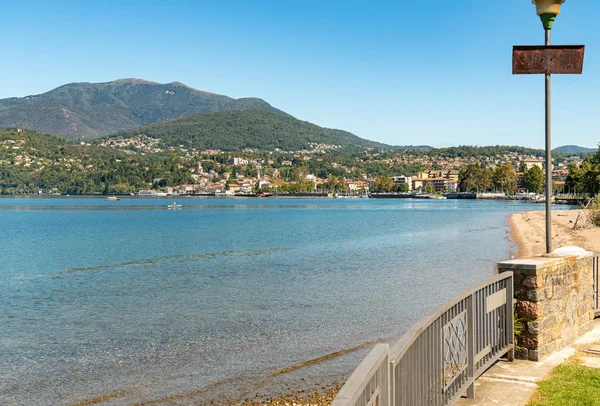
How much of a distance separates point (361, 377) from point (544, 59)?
24.8ft

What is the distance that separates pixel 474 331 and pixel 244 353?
7.57 meters

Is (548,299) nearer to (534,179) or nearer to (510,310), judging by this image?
(510,310)

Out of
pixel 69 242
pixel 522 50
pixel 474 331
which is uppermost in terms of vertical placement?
pixel 522 50

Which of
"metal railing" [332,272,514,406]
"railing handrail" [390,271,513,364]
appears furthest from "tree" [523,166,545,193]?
"railing handrail" [390,271,513,364]

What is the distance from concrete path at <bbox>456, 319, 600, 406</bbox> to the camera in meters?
6.87

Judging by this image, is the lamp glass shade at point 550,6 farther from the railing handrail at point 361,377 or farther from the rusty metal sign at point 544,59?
the railing handrail at point 361,377

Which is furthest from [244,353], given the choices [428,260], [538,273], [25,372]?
[428,260]

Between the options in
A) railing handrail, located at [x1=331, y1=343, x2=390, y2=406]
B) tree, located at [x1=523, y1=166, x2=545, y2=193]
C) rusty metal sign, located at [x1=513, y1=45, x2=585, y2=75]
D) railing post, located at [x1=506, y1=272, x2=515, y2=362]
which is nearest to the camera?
railing handrail, located at [x1=331, y1=343, x2=390, y2=406]

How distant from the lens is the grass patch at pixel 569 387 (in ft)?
21.9

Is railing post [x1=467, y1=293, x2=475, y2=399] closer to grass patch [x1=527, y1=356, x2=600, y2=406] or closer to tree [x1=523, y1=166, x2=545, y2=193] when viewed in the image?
grass patch [x1=527, y1=356, x2=600, y2=406]

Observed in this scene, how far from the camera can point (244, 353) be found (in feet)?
44.8

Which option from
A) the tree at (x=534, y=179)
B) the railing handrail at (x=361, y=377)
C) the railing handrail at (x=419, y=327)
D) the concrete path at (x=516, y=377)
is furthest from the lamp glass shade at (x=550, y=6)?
the tree at (x=534, y=179)

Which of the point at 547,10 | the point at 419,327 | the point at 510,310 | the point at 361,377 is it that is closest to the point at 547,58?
the point at 547,10

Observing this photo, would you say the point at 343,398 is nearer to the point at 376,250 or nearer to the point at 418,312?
the point at 418,312
